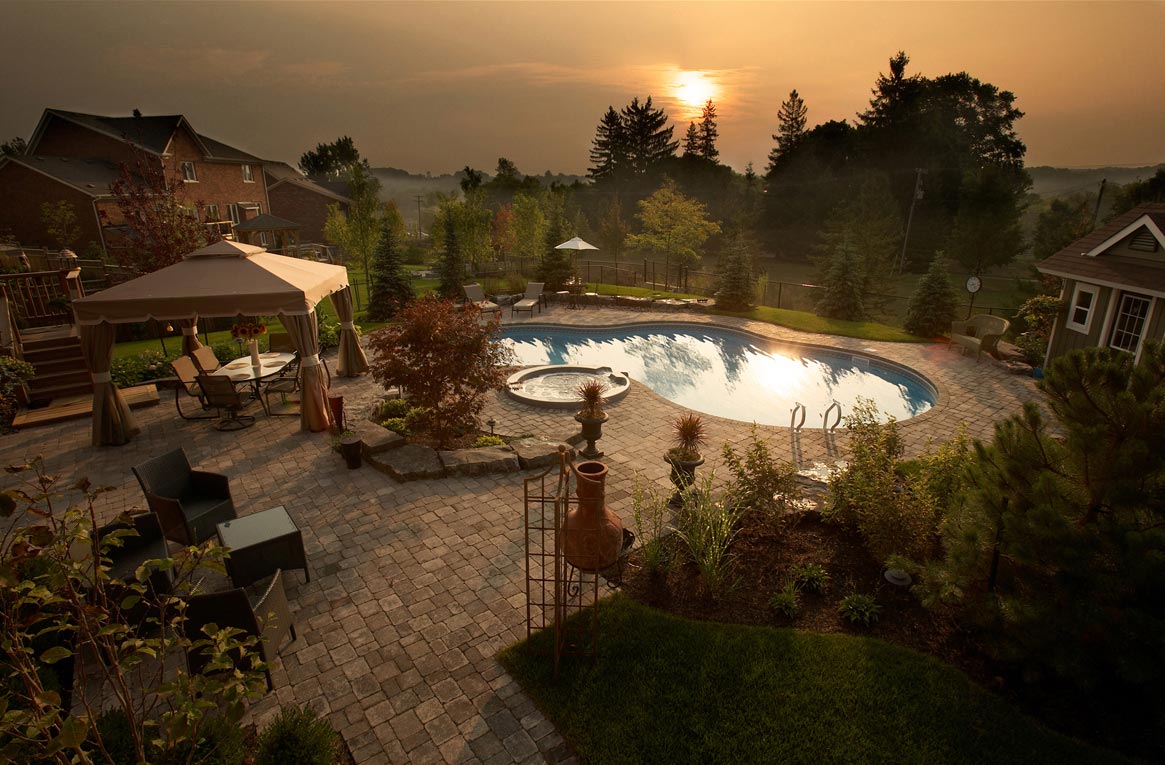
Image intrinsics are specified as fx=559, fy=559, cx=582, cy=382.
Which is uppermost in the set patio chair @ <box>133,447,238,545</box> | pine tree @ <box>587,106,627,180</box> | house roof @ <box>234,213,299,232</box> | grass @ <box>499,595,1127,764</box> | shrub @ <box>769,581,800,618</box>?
pine tree @ <box>587,106,627,180</box>

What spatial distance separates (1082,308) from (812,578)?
44.0 ft

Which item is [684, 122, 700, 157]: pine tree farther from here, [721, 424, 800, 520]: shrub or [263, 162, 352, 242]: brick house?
[721, 424, 800, 520]: shrub

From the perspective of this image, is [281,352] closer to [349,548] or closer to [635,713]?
[349,548]

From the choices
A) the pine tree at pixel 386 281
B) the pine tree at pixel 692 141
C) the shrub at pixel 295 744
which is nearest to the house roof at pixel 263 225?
the pine tree at pixel 386 281

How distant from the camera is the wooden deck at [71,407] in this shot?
36.8ft

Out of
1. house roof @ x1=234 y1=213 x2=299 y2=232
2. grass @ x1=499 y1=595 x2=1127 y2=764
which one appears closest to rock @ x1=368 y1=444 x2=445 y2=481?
grass @ x1=499 y1=595 x2=1127 y2=764

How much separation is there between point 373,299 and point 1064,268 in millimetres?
22428

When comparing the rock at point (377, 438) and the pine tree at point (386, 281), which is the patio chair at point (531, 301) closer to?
the pine tree at point (386, 281)

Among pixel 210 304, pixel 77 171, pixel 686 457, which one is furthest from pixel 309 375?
pixel 77 171

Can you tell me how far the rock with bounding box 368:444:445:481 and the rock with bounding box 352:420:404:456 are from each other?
8 cm

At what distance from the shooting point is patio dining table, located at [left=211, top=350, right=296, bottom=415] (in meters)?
11.4

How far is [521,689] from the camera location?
16.8 ft

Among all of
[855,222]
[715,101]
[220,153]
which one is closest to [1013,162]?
[855,222]

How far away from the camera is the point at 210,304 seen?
9586 millimetres
